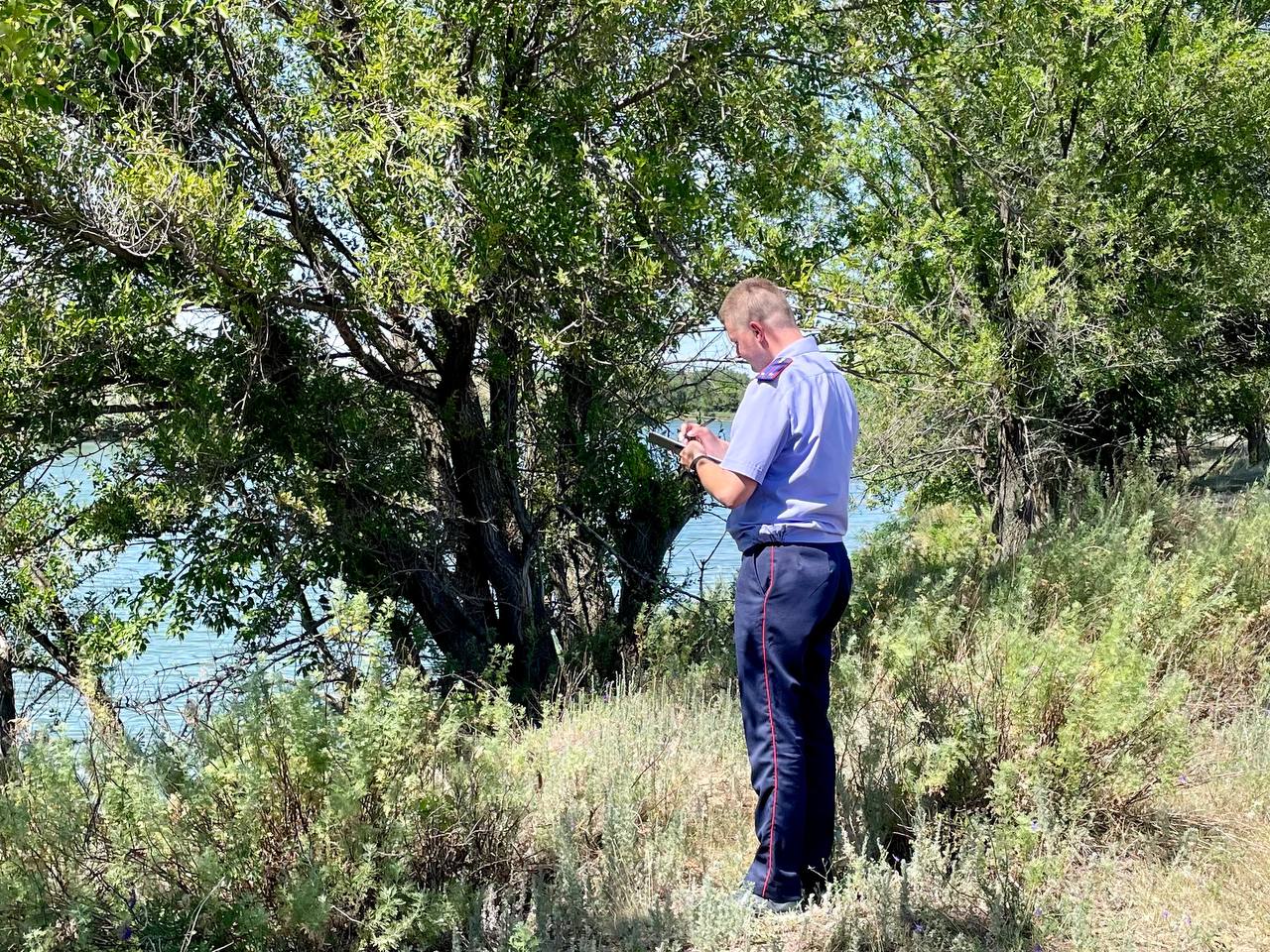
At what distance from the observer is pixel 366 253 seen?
6.90m

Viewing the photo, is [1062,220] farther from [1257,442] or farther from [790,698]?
[1257,442]

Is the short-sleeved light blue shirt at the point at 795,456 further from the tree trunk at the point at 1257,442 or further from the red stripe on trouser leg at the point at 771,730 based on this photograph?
the tree trunk at the point at 1257,442

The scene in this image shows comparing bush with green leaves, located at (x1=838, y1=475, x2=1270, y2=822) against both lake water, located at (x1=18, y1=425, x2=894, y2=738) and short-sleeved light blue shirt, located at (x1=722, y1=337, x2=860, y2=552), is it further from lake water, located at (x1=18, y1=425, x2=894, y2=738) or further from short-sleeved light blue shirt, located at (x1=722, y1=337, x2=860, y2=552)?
lake water, located at (x1=18, y1=425, x2=894, y2=738)

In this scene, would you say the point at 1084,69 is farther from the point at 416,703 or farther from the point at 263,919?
the point at 263,919

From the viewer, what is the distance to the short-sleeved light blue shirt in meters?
3.91

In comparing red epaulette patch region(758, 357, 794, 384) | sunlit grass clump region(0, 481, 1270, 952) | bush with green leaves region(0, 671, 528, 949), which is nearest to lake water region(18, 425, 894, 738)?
bush with green leaves region(0, 671, 528, 949)

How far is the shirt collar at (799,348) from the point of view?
406cm

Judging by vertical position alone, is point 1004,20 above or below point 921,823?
above

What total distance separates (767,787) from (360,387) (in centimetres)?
533

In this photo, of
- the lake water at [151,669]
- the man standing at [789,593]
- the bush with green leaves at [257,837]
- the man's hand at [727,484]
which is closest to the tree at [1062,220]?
the lake water at [151,669]

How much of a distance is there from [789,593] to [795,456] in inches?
18.7

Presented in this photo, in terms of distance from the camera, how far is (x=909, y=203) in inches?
561

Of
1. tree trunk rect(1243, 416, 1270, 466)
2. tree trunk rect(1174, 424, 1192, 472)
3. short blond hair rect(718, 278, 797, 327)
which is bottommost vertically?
tree trunk rect(1243, 416, 1270, 466)

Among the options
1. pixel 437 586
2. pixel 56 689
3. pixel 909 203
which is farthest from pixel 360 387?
pixel 909 203
